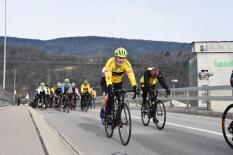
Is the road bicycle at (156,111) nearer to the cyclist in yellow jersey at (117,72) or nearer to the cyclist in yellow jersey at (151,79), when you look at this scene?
the cyclist in yellow jersey at (151,79)

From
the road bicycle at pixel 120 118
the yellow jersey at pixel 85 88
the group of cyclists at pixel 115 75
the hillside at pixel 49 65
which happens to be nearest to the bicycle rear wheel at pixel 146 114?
the group of cyclists at pixel 115 75

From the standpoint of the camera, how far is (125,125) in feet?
32.3

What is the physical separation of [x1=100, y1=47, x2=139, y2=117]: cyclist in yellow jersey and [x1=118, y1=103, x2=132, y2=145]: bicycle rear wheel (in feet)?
2.19

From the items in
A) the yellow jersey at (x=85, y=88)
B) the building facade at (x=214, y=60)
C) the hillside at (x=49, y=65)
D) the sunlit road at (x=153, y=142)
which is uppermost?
the hillside at (x=49, y=65)

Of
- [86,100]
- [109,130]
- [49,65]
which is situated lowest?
[109,130]

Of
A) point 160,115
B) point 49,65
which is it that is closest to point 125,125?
point 160,115

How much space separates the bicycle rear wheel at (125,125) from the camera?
9570 mm

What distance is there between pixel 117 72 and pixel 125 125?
1.59 metres

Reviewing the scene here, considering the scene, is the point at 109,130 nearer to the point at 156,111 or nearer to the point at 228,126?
the point at 156,111

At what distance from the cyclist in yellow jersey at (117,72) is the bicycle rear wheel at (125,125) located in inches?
26.2

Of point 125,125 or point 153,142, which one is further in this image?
point 153,142

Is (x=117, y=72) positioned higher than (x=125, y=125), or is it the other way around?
(x=117, y=72)

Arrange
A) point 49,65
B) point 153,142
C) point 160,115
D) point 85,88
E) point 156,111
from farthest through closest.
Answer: point 49,65, point 85,88, point 156,111, point 160,115, point 153,142

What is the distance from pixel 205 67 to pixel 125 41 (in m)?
134
